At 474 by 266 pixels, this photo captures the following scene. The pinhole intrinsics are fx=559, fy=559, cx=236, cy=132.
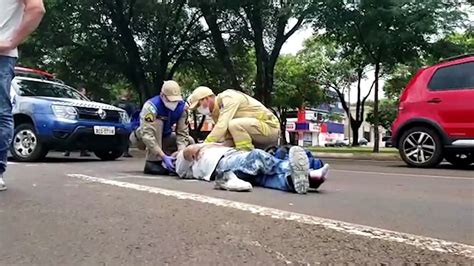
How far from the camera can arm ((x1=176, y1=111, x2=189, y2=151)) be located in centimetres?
676

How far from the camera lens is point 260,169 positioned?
533cm

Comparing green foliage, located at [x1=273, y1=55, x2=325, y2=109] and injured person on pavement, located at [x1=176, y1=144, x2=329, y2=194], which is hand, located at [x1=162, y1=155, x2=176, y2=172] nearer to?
injured person on pavement, located at [x1=176, y1=144, x2=329, y2=194]

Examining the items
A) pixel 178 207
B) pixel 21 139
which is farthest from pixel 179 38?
pixel 178 207

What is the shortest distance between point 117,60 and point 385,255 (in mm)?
21309

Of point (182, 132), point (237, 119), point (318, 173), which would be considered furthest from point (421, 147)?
point (318, 173)

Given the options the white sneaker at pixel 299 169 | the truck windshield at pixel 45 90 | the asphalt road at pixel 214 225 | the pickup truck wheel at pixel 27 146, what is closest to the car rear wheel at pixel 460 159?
the asphalt road at pixel 214 225

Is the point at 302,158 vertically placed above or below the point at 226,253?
above

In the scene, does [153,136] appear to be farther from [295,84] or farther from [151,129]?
[295,84]

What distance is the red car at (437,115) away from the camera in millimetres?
9375

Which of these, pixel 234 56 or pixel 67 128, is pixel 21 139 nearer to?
pixel 67 128

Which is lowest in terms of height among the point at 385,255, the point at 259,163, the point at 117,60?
the point at 385,255

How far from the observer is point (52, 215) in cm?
375

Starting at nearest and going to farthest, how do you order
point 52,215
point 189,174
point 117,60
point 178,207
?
point 52,215
point 178,207
point 189,174
point 117,60

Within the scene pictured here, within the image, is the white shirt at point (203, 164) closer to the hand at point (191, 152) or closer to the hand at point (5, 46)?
the hand at point (191, 152)
